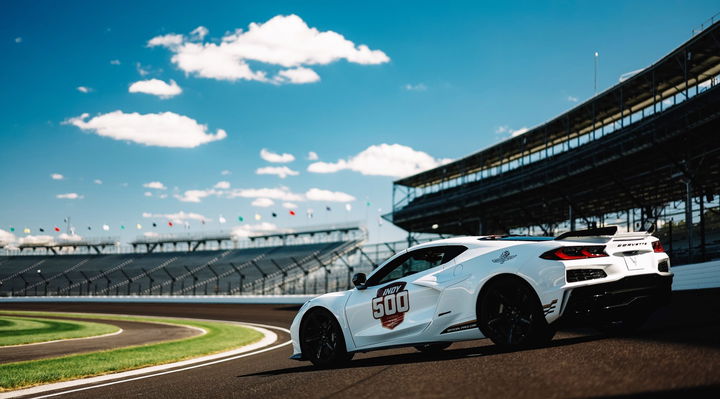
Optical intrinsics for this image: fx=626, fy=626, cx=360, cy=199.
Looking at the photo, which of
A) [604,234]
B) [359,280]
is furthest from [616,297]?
[359,280]

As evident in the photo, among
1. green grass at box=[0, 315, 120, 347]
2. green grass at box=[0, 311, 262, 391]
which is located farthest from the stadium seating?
green grass at box=[0, 311, 262, 391]

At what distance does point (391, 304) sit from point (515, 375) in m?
2.45

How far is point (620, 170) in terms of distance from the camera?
32.3 meters

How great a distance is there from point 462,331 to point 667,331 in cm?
260

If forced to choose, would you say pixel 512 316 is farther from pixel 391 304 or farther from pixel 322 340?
pixel 322 340

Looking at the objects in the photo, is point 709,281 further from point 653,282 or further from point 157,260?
point 157,260

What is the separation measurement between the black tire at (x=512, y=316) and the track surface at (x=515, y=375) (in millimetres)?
163

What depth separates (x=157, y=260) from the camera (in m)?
78.9

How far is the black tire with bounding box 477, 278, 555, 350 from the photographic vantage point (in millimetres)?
6324

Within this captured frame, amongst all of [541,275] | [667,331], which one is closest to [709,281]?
[667,331]

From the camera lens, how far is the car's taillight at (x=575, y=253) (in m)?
6.34

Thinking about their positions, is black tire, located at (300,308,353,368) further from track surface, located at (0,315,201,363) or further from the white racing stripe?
track surface, located at (0,315,201,363)

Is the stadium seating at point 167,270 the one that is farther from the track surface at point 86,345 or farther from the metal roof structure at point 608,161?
the track surface at point 86,345

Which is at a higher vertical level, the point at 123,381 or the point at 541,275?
the point at 541,275
